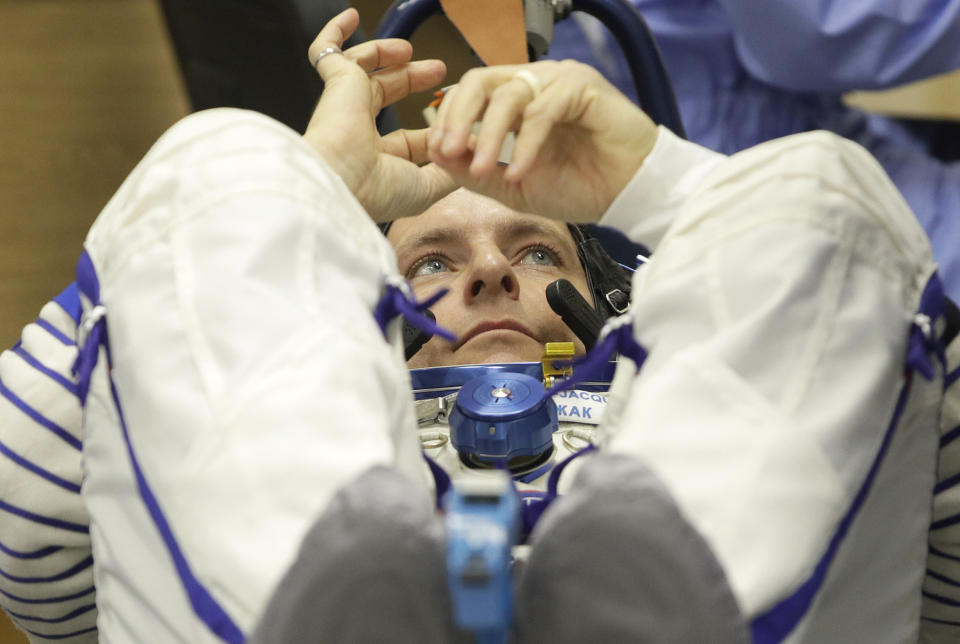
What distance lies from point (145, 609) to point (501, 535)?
0.25 meters

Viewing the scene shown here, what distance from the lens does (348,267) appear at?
0.52m

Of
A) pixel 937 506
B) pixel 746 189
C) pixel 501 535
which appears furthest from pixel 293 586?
pixel 937 506

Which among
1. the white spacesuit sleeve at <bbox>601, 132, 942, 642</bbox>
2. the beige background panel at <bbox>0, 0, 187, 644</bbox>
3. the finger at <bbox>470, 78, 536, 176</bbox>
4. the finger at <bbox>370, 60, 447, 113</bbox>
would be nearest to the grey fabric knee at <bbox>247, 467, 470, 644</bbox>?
the white spacesuit sleeve at <bbox>601, 132, 942, 642</bbox>

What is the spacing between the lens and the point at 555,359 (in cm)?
86

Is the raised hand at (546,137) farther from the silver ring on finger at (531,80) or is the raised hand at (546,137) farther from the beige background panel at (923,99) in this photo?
the beige background panel at (923,99)

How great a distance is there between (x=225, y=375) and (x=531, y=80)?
1.04ft

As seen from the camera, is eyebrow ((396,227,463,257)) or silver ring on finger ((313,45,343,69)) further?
eyebrow ((396,227,463,257))

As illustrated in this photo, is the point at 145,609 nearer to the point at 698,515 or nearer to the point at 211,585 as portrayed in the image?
the point at 211,585

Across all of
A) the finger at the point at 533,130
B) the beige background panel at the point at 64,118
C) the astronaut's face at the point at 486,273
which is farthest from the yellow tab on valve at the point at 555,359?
the beige background panel at the point at 64,118

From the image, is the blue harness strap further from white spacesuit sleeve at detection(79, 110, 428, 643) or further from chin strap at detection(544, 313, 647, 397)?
chin strap at detection(544, 313, 647, 397)

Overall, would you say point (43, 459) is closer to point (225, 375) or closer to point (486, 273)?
point (225, 375)

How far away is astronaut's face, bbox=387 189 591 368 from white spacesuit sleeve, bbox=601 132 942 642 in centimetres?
37

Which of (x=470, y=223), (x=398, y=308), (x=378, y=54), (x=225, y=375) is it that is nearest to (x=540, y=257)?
(x=470, y=223)

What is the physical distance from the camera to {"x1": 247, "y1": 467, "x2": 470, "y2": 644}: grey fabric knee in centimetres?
34
